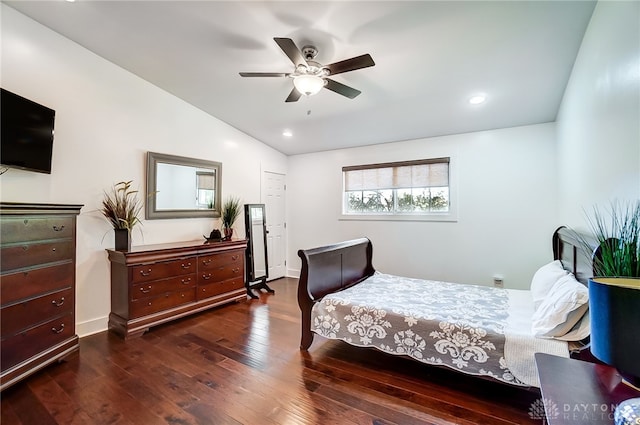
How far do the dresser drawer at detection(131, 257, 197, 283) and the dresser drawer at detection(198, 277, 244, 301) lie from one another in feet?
0.98

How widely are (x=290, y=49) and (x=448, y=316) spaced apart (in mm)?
2299

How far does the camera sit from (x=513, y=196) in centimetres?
378

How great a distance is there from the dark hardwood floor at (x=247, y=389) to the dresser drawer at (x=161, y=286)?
478mm

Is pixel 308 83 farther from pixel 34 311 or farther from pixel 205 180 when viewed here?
pixel 34 311

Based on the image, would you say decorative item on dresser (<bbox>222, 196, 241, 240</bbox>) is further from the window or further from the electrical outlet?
the electrical outlet

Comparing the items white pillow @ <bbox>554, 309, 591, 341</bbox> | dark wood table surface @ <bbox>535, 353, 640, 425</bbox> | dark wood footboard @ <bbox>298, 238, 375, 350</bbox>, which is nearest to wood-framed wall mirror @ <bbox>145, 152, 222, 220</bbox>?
dark wood footboard @ <bbox>298, 238, 375, 350</bbox>

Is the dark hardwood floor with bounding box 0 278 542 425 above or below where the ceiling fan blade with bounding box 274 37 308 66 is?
below

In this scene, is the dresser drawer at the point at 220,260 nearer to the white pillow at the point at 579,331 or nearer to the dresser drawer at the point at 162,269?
the dresser drawer at the point at 162,269

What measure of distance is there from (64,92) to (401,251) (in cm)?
462

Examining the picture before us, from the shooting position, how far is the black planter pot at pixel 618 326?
0.82m

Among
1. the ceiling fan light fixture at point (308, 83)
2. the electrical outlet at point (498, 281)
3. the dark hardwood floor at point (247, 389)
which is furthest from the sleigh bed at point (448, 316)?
the ceiling fan light fixture at point (308, 83)

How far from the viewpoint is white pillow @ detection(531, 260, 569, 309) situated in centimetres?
225

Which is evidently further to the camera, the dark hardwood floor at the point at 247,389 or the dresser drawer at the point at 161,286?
the dresser drawer at the point at 161,286

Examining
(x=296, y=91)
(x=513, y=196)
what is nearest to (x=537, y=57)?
(x=513, y=196)
